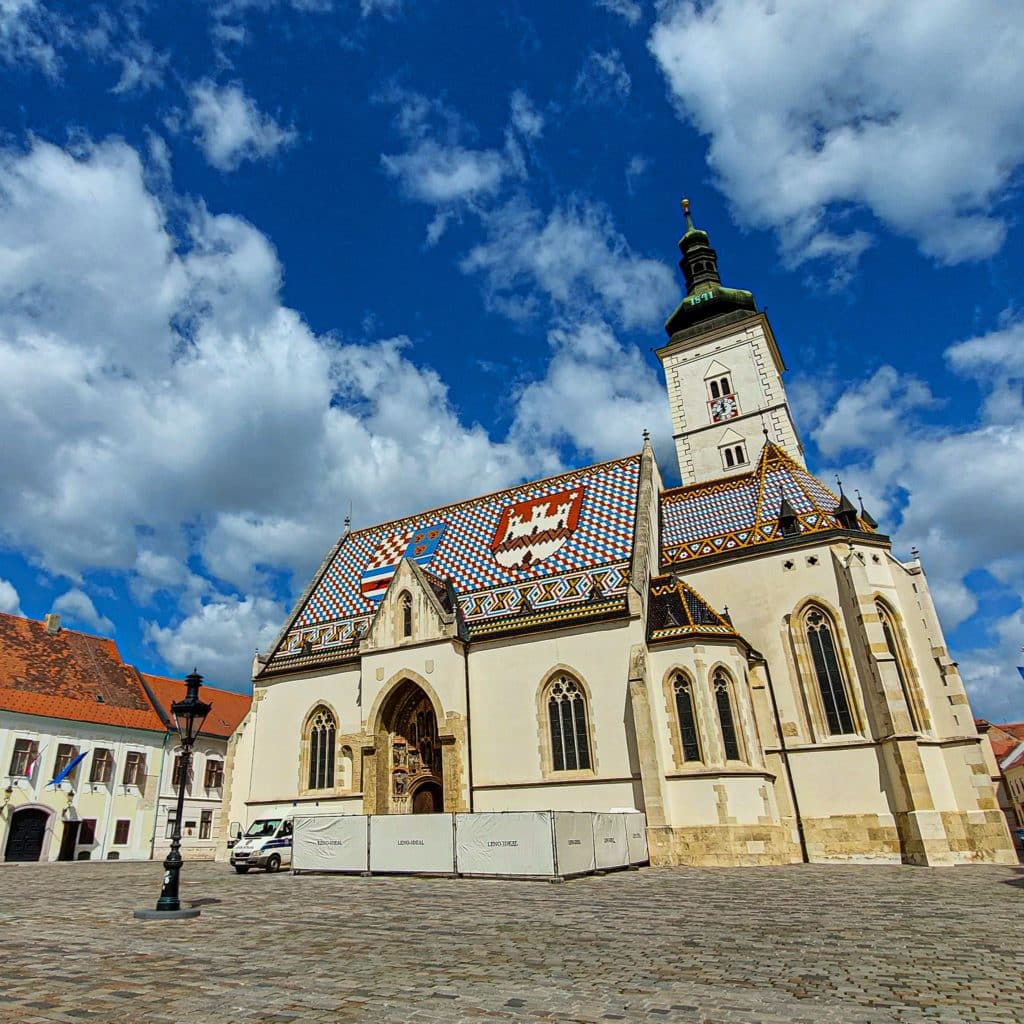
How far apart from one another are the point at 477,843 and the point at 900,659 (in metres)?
13.8

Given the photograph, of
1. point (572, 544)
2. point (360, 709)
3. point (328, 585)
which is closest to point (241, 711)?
point (328, 585)

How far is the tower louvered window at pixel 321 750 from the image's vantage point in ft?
88.4

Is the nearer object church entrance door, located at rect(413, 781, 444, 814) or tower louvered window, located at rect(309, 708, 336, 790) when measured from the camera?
church entrance door, located at rect(413, 781, 444, 814)

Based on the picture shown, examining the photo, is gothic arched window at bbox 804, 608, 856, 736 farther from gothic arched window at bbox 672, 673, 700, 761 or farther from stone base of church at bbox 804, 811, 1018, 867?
gothic arched window at bbox 672, 673, 700, 761

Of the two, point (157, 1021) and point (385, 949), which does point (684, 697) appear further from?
point (157, 1021)

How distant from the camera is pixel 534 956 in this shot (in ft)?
24.6

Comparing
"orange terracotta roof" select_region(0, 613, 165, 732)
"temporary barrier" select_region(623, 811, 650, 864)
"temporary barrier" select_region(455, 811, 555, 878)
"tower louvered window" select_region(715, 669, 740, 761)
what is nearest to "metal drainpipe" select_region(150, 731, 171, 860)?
"orange terracotta roof" select_region(0, 613, 165, 732)

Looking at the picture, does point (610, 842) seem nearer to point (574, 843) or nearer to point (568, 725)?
point (574, 843)

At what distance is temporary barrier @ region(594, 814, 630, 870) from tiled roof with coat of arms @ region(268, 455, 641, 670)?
6.52m

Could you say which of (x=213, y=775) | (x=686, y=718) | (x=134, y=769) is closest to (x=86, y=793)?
(x=134, y=769)

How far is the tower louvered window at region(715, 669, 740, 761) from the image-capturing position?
20750 mm

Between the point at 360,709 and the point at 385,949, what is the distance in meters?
18.7

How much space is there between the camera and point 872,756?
20750 millimetres

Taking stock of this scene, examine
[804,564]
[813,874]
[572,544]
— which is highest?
[572,544]
